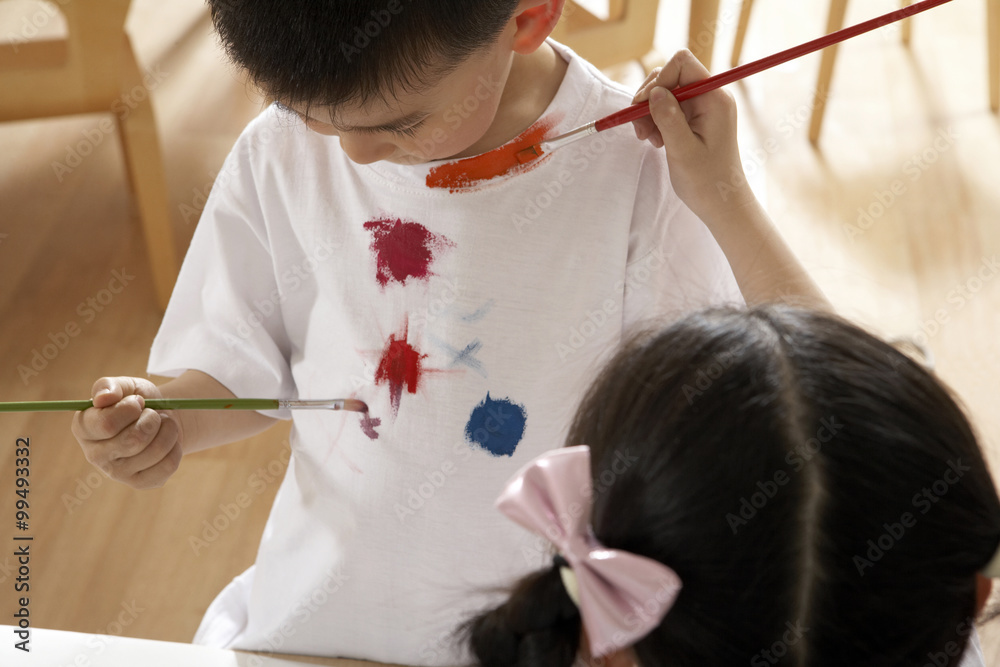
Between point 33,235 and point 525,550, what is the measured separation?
1702 millimetres

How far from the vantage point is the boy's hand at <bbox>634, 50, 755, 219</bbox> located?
742mm

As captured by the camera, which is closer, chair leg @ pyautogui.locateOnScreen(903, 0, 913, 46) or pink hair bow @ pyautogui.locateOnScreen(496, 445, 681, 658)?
pink hair bow @ pyautogui.locateOnScreen(496, 445, 681, 658)

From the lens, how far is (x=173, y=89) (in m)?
2.52

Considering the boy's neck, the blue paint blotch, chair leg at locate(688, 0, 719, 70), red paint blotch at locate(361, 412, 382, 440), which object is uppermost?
chair leg at locate(688, 0, 719, 70)

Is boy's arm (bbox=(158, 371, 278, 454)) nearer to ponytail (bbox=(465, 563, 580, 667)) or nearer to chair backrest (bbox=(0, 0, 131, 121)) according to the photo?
ponytail (bbox=(465, 563, 580, 667))

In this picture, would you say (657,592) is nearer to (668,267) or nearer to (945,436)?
(945,436)

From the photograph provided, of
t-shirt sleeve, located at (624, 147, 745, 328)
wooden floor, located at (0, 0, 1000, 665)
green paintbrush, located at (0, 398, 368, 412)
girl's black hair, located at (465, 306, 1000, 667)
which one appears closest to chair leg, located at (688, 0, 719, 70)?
wooden floor, located at (0, 0, 1000, 665)

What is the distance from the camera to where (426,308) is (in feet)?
2.83

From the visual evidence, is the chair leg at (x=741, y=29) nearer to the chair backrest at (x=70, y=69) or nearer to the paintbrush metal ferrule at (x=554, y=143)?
the chair backrest at (x=70, y=69)

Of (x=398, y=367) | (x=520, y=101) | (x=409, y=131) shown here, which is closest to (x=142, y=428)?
(x=398, y=367)

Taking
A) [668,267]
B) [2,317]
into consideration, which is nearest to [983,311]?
[668,267]

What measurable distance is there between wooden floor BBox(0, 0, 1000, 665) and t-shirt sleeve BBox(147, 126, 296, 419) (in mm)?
510

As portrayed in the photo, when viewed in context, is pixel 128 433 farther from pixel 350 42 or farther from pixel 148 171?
pixel 148 171

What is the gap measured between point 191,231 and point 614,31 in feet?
3.44
